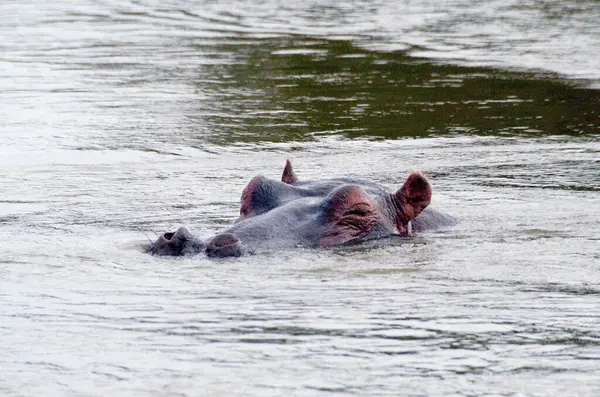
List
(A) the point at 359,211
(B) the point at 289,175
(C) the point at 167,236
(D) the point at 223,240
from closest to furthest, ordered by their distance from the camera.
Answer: (D) the point at 223,240 → (C) the point at 167,236 → (A) the point at 359,211 → (B) the point at 289,175

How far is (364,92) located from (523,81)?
6.53ft

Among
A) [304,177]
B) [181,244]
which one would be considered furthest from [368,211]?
[304,177]

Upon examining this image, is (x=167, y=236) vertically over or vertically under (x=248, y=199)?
under

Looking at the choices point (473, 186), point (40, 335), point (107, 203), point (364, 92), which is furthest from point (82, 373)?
point (364, 92)

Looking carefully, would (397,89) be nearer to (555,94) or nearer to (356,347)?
(555,94)

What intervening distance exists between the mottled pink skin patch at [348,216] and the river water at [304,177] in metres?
0.11

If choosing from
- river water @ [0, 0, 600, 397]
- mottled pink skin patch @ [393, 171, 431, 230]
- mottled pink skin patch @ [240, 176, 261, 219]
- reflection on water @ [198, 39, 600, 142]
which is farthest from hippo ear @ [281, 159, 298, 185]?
reflection on water @ [198, 39, 600, 142]

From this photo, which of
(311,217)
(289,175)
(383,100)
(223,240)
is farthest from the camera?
(383,100)

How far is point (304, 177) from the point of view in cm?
921

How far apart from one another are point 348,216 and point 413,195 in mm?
452

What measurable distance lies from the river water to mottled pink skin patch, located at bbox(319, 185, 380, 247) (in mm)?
115

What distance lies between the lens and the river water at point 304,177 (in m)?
4.76

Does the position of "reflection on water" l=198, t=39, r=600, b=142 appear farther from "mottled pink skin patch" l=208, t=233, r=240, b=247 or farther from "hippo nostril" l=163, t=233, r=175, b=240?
"mottled pink skin patch" l=208, t=233, r=240, b=247

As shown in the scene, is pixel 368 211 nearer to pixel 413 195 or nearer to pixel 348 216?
pixel 348 216
